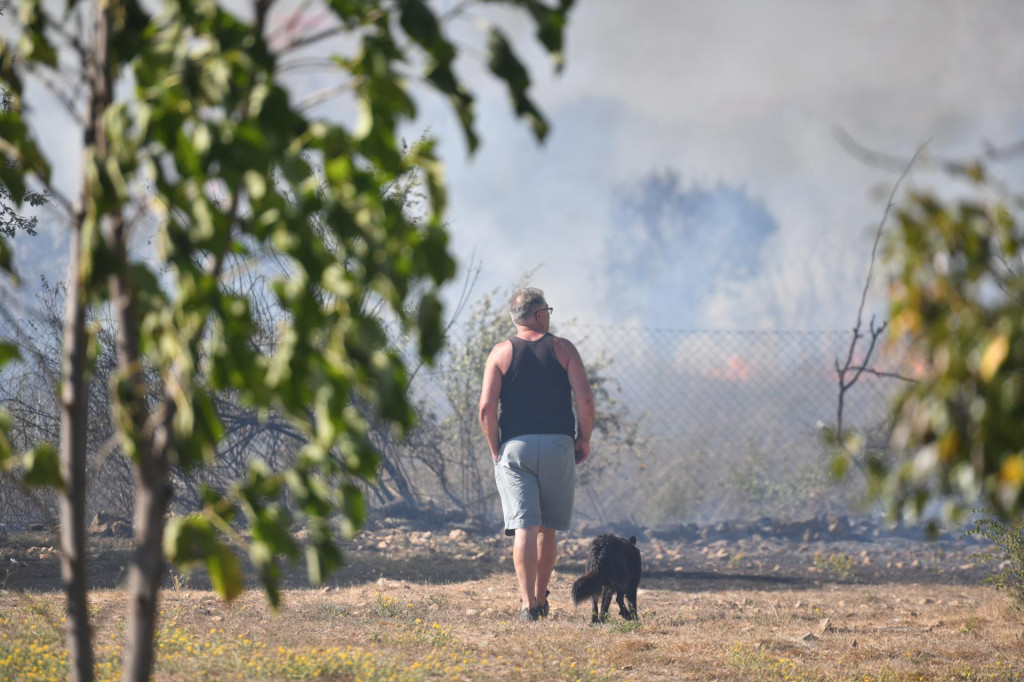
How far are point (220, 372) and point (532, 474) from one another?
405 centimetres

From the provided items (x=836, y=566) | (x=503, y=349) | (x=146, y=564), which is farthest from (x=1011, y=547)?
(x=146, y=564)

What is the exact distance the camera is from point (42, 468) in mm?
1777

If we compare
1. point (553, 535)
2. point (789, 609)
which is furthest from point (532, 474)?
point (789, 609)

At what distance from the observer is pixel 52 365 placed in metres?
8.09

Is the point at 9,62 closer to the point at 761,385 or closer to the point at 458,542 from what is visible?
the point at 458,542

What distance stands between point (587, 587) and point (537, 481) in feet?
2.13

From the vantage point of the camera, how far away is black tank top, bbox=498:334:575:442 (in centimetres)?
552

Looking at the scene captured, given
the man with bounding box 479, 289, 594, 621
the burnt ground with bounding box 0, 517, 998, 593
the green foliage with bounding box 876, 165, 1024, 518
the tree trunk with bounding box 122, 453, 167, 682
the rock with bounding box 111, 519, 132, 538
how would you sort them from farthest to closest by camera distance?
the rock with bounding box 111, 519, 132, 538
the burnt ground with bounding box 0, 517, 998, 593
the man with bounding box 479, 289, 594, 621
the tree trunk with bounding box 122, 453, 167, 682
the green foliage with bounding box 876, 165, 1024, 518

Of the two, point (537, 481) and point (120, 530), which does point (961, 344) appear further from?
point (120, 530)

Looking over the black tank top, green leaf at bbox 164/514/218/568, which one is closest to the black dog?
the black tank top

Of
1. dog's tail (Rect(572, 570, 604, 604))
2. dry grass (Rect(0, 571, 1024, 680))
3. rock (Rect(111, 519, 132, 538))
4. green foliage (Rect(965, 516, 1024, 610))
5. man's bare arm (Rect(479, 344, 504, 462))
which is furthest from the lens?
rock (Rect(111, 519, 132, 538))

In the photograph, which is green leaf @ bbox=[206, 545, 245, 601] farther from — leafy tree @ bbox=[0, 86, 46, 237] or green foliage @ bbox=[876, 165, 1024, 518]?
leafy tree @ bbox=[0, 86, 46, 237]

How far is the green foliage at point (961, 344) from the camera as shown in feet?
4.54

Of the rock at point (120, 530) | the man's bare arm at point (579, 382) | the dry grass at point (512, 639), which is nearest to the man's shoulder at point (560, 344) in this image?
the man's bare arm at point (579, 382)
